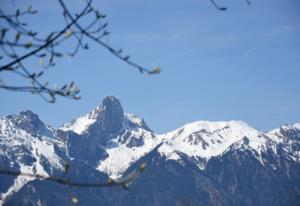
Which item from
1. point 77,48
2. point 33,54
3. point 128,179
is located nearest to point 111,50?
point 77,48

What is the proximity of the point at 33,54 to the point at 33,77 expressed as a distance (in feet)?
0.57

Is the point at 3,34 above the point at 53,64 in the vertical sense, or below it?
above

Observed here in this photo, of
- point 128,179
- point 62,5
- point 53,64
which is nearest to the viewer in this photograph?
point 128,179

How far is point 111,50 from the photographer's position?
4457mm

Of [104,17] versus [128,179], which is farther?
[104,17]

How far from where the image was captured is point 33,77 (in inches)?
180

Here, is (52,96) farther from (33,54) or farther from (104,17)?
(104,17)

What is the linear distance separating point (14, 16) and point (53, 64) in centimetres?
42

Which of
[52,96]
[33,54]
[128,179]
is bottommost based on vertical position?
[128,179]

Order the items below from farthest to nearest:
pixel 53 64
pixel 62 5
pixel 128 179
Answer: pixel 53 64 < pixel 62 5 < pixel 128 179

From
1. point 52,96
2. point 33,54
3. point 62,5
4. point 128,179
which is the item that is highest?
point 62,5

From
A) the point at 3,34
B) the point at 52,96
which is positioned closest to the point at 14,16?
the point at 3,34

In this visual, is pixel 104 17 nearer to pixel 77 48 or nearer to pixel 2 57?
pixel 77 48

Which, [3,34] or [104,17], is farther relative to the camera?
[104,17]
